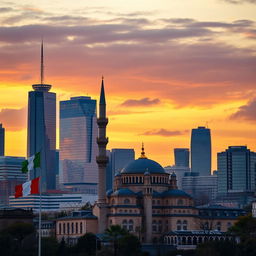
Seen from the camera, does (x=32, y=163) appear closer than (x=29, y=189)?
No

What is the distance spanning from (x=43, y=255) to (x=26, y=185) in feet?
186

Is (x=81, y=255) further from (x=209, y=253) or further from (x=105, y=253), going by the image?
(x=209, y=253)

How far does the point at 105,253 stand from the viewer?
651ft

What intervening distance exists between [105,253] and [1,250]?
16.3m

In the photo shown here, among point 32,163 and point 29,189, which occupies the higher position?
point 32,163

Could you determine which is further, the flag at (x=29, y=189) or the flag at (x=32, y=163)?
the flag at (x=32, y=163)

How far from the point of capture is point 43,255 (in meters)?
197

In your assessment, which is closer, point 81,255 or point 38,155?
point 38,155

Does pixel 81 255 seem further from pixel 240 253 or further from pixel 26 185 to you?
pixel 26 185

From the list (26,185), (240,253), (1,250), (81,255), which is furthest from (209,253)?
(26,185)

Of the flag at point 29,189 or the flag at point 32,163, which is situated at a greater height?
the flag at point 32,163

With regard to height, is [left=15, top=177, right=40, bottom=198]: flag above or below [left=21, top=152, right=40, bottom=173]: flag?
below

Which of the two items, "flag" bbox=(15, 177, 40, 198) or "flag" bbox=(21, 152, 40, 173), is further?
"flag" bbox=(21, 152, 40, 173)

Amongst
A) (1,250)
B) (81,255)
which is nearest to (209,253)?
(81,255)
